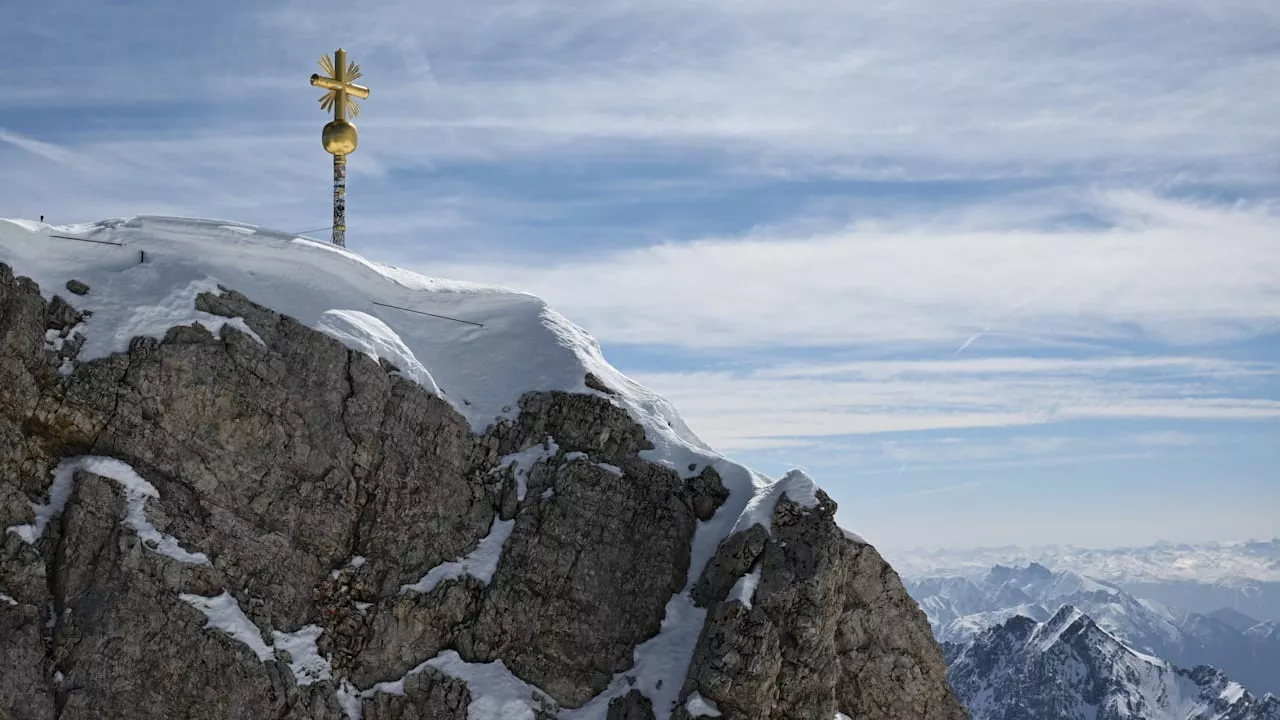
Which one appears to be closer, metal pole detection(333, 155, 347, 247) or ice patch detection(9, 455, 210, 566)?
ice patch detection(9, 455, 210, 566)

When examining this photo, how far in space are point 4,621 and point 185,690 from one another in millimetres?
5145

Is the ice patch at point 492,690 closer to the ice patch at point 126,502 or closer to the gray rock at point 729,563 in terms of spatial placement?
the gray rock at point 729,563

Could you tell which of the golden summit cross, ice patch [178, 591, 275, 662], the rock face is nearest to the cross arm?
the golden summit cross

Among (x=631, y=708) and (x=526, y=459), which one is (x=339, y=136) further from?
(x=631, y=708)

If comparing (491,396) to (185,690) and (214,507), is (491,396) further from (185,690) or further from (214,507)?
(185,690)

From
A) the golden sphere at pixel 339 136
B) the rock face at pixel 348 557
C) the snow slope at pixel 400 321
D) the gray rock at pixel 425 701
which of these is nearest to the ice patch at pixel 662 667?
the snow slope at pixel 400 321

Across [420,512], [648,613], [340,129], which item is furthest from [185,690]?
[340,129]

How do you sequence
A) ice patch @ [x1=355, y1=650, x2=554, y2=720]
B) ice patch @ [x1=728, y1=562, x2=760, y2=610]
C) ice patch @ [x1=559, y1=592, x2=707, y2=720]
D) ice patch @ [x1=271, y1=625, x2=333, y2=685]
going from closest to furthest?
ice patch @ [x1=271, y1=625, x2=333, y2=685], ice patch @ [x1=355, y1=650, x2=554, y2=720], ice patch @ [x1=728, y1=562, x2=760, y2=610], ice patch @ [x1=559, y1=592, x2=707, y2=720]

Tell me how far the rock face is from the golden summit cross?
12.1 meters

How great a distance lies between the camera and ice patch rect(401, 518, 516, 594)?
41.1 m

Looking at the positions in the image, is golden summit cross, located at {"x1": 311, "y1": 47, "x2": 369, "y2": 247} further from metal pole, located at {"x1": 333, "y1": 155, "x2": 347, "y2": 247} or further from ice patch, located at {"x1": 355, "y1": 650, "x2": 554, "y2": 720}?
ice patch, located at {"x1": 355, "y1": 650, "x2": 554, "y2": 720}

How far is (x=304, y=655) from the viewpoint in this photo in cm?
3850

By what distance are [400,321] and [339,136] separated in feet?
33.8

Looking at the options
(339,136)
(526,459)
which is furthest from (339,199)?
(526,459)
